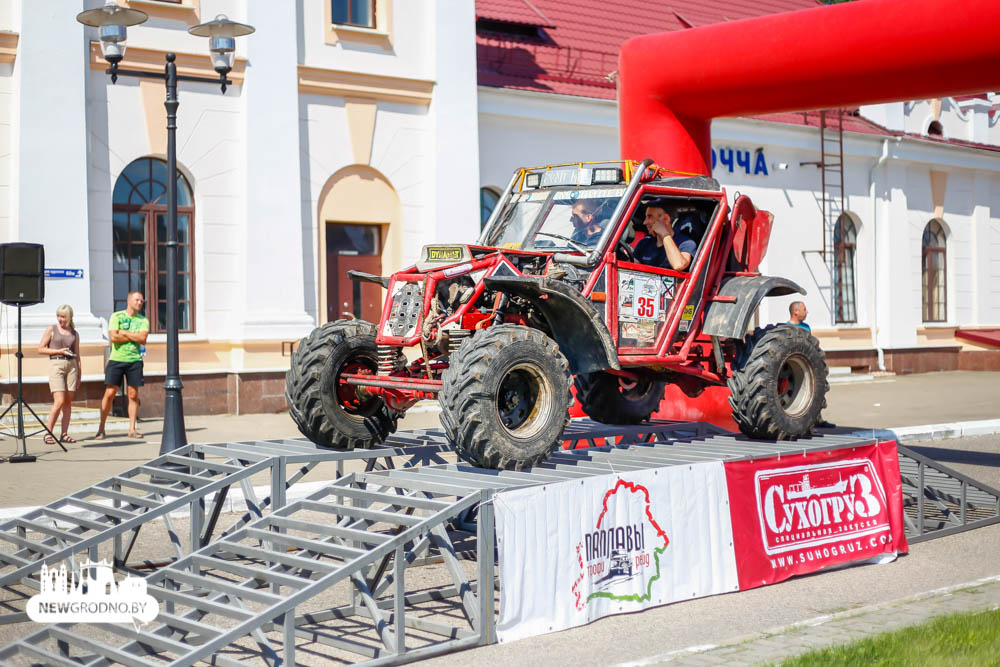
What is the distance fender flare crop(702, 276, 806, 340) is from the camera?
30.7 ft

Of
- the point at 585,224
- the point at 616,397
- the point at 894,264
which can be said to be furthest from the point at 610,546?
the point at 894,264

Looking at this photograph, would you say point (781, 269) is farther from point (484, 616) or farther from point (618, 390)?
point (484, 616)

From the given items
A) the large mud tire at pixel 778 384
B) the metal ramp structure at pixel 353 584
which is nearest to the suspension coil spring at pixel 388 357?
the metal ramp structure at pixel 353 584

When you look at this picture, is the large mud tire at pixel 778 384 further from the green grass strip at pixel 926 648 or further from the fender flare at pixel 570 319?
the green grass strip at pixel 926 648

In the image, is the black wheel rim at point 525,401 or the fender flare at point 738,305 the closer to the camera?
the black wheel rim at point 525,401

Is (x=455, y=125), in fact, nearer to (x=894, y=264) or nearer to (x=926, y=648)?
(x=894, y=264)

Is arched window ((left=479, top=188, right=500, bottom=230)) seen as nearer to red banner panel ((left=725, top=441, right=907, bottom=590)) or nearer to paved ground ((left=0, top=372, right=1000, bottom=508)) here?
paved ground ((left=0, top=372, right=1000, bottom=508))

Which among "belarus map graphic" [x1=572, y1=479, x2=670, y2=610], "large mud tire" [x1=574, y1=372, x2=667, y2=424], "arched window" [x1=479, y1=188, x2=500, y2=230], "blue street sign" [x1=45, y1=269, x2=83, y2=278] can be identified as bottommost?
"belarus map graphic" [x1=572, y1=479, x2=670, y2=610]

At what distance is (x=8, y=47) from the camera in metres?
17.7

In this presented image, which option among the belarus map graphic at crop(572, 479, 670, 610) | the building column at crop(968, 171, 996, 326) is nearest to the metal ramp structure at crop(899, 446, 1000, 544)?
the belarus map graphic at crop(572, 479, 670, 610)

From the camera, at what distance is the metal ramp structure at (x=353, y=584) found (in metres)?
6.09

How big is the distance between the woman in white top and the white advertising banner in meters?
9.82

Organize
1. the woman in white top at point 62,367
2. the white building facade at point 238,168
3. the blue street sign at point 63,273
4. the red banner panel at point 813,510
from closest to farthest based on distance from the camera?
the red banner panel at point 813,510, the woman in white top at point 62,367, the blue street sign at point 63,273, the white building facade at point 238,168

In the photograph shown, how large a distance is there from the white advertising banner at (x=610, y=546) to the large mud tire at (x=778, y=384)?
134 centimetres
